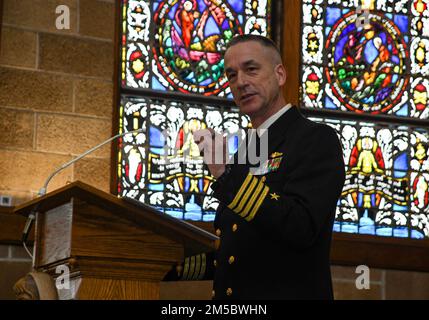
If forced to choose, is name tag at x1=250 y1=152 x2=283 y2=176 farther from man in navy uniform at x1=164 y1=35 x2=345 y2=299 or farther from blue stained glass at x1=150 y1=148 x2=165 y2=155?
blue stained glass at x1=150 y1=148 x2=165 y2=155

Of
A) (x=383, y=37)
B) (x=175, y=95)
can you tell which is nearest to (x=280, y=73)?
(x=175, y=95)

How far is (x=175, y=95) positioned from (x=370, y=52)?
4.58ft

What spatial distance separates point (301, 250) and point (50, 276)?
2.37 ft

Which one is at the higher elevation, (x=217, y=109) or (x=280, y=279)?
(x=217, y=109)

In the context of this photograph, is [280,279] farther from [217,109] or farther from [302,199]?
[217,109]

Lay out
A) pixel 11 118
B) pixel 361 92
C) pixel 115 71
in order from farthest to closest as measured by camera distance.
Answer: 1. pixel 361 92
2. pixel 115 71
3. pixel 11 118

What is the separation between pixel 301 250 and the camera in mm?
3047

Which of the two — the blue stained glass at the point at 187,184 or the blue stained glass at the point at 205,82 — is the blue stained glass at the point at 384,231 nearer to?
the blue stained glass at the point at 187,184

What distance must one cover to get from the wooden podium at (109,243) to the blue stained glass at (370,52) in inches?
163

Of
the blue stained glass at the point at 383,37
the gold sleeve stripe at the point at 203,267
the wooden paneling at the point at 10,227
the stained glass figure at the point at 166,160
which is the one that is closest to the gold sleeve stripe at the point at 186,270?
the gold sleeve stripe at the point at 203,267

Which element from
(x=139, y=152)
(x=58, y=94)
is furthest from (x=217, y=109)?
(x=58, y=94)

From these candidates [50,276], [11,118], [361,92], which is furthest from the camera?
[361,92]

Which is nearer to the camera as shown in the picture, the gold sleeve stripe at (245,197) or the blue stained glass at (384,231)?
the gold sleeve stripe at (245,197)

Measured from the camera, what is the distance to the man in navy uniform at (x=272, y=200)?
295 cm
